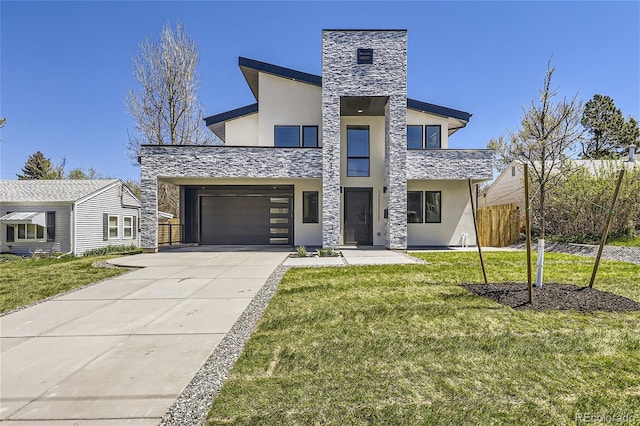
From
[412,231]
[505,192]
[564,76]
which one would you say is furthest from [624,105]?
[412,231]

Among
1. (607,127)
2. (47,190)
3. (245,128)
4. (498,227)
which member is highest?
(607,127)

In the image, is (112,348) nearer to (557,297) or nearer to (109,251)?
(557,297)

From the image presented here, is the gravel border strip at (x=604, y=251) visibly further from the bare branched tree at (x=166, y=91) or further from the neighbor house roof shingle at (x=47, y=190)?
the bare branched tree at (x=166, y=91)

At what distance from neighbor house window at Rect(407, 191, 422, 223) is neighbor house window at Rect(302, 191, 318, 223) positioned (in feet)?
14.1

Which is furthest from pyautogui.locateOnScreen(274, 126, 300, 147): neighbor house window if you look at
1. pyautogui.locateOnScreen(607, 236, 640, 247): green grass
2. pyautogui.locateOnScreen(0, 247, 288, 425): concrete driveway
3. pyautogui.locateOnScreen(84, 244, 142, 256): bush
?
pyautogui.locateOnScreen(607, 236, 640, 247): green grass

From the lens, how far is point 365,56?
13227 mm

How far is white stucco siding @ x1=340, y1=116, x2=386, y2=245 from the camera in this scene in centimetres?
1488

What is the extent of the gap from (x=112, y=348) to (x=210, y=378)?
1.53 meters

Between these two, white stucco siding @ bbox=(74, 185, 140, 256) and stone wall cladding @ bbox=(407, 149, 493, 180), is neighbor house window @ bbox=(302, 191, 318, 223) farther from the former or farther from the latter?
white stucco siding @ bbox=(74, 185, 140, 256)

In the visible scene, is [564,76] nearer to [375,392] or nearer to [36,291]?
[375,392]

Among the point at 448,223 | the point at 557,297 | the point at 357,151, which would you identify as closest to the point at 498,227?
the point at 448,223

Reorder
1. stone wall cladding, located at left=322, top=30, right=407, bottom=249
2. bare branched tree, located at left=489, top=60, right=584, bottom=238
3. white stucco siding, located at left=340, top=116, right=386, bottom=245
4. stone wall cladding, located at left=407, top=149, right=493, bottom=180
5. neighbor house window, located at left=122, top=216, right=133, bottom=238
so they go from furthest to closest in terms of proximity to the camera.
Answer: neighbor house window, located at left=122, top=216, right=133, bottom=238
white stucco siding, located at left=340, top=116, right=386, bottom=245
bare branched tree, located at left=489, top=60, right=584, bottom=238
stone wall cladding, located at left=407, top=149, right=493, bottom=180
stone wall cladding, located at left=322, top=30, right=407, bottom=249

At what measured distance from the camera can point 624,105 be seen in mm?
27406

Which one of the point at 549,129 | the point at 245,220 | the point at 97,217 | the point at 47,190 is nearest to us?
the point at 549,129
